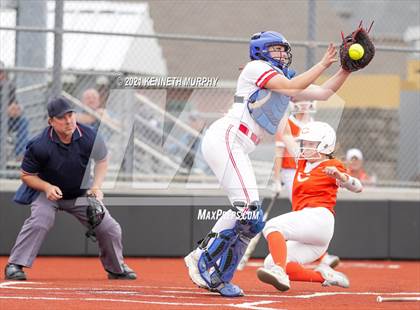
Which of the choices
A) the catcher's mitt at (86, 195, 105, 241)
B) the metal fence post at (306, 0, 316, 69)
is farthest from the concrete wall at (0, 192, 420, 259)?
the catcher's mitt at (86, 195, 105, 241)

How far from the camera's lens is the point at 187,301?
7.70 meters

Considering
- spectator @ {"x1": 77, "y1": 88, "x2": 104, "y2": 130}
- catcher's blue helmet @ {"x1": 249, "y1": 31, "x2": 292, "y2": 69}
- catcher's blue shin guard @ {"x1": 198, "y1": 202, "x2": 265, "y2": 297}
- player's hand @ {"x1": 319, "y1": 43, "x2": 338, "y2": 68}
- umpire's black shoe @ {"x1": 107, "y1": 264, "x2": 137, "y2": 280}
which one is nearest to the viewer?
player's hand @ {"x1": 319, "y1": 43, "x2": 338, "y2": 68}

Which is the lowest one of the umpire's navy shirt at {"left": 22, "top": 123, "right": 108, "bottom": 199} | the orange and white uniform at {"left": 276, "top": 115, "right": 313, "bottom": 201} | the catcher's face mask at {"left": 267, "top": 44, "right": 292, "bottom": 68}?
the umpire's navy shirt at {"left": 22, "top": 123, "right": 108, "bottom": 199}

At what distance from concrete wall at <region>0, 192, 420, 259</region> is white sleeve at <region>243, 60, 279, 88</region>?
5328mm

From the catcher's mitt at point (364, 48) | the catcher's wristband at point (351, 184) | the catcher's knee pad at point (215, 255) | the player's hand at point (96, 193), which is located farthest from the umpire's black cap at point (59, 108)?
the catcher's mitt at point (364, 48)

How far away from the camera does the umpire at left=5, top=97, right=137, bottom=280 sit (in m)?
9.88

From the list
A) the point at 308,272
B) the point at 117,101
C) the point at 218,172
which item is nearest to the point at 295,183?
the point at 308,272

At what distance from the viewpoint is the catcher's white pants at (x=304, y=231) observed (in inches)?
354

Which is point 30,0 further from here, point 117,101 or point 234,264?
point 234,264

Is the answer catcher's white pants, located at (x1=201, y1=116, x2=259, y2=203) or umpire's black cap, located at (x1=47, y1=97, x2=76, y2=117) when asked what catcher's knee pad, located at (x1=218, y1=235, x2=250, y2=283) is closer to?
catcher's white pants, located at (x1=201, y1=116, x2=259, y2=203)

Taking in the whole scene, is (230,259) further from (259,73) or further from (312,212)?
(259,73)

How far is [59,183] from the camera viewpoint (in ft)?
33.4

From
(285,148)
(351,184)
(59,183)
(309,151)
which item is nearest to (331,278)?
(351,184)

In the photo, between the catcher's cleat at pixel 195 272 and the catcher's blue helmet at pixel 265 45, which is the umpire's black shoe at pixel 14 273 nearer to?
the catcher's cleat at pixel 195 272
